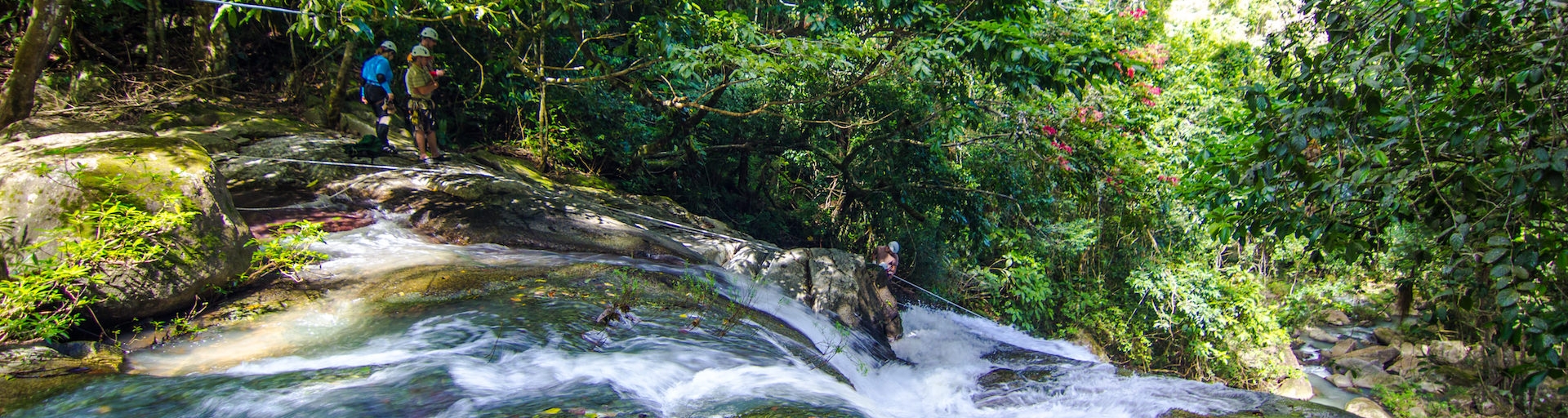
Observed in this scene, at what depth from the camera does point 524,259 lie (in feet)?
20.0

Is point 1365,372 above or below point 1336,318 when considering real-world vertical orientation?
above

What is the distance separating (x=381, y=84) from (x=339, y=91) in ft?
4.39

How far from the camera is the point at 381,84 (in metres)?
7.57

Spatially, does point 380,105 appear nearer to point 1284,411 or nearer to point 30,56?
point 30,56

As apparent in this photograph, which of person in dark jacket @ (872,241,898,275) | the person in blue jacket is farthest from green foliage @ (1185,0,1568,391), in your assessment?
the person in blue jacket

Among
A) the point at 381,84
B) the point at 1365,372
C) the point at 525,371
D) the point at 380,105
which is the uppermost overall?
the point at 381,84

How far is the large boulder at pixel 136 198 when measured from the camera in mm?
3998

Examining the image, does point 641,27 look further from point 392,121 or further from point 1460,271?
point 1460,271

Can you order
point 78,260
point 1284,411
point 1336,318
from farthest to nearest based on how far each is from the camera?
point 1336,318, point 1284,411, point 78,260

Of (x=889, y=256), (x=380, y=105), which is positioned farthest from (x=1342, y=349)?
(x=380, y=105)

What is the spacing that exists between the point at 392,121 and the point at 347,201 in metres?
2.54

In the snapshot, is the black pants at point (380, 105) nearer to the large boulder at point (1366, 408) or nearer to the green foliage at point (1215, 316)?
the green foliage at point (1215, 316)

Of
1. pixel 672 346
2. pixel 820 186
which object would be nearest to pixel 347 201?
pixel 672 346

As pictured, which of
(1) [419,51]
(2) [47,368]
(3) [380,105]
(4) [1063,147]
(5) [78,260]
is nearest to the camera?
(2) [47,368]
